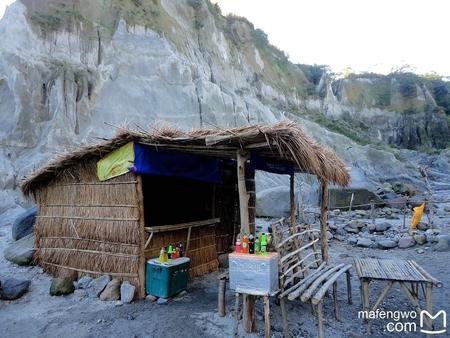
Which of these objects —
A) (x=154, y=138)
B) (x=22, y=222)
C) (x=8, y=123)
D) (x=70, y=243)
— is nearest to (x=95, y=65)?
(x=8, y=123)

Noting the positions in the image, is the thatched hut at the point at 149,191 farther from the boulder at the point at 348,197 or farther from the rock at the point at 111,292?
the boulder at the point at 348,197

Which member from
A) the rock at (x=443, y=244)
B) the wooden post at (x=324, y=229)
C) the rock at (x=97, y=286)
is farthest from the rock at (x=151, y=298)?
the rock at (x=443, y=244)

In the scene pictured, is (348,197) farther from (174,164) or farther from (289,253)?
(289,253)

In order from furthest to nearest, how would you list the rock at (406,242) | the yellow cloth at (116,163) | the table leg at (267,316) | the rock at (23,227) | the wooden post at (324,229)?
1. the rock at (406,242)
2. the rock at (23,227)
3. the wooden post at (324,229)
4. the yellow cloth at (116,163)
5. the table leg at (267,316)

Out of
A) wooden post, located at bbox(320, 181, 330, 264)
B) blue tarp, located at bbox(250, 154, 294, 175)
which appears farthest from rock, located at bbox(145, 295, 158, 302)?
wooden post, located at bbox(320, 181, 330, 264)

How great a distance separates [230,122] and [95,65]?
339 inches

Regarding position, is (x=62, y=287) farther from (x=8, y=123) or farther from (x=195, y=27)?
(x=195, y=27)

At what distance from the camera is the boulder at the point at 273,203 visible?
53.5ft

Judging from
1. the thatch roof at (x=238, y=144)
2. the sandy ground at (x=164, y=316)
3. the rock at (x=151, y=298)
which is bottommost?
the sandy ground at (x=164, y=316)

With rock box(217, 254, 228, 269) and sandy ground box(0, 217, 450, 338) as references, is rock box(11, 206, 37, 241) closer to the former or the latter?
sandy ground box(0, 217, 450, 338)

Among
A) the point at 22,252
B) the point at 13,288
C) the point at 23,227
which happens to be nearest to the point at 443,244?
the point at 13,288

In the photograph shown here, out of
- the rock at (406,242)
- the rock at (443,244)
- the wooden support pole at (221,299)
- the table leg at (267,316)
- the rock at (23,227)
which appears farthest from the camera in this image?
the rock at (406,242)

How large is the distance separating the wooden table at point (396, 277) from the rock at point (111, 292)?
407 cm

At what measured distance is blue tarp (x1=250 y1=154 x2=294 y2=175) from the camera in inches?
232
